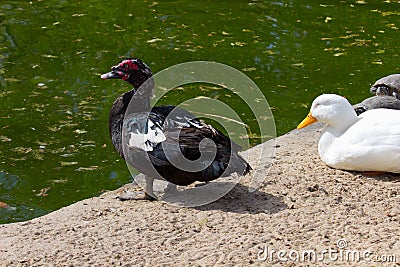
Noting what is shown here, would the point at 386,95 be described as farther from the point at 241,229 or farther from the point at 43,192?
the point at 43,192

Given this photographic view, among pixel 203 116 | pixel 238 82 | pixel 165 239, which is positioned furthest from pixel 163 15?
pixel 165 239

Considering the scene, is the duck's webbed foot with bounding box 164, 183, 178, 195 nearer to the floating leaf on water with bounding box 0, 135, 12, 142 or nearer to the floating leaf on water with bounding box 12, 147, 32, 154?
the floating leaf on water with bounding box 12, 147, 32, 154

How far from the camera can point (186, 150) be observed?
4633 millimetres

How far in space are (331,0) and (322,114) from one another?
296 inches

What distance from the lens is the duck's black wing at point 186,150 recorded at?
183 inches

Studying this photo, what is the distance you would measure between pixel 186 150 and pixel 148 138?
305 millimetres

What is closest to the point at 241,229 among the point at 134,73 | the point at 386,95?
the point at 134,73

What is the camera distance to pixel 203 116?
7.51 m

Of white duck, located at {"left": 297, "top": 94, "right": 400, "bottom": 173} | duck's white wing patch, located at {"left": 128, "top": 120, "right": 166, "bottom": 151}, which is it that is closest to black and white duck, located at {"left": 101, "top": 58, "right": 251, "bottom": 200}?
duck's white wing patch, located at {"left": 128, "top": 120, "right": 166, "bottom": 151}

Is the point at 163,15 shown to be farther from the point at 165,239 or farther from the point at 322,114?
the point at 165,239

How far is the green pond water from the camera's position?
632cm

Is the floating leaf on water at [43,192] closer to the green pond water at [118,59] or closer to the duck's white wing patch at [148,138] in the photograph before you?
the green pond water at [118,59]

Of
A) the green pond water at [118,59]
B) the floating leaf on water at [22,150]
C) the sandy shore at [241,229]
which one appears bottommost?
the floating leaf on water at [22,150]

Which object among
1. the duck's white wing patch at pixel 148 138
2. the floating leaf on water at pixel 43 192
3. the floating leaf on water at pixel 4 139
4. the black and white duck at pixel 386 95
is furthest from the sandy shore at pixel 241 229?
the floating leaf on water at pixel 4 139
